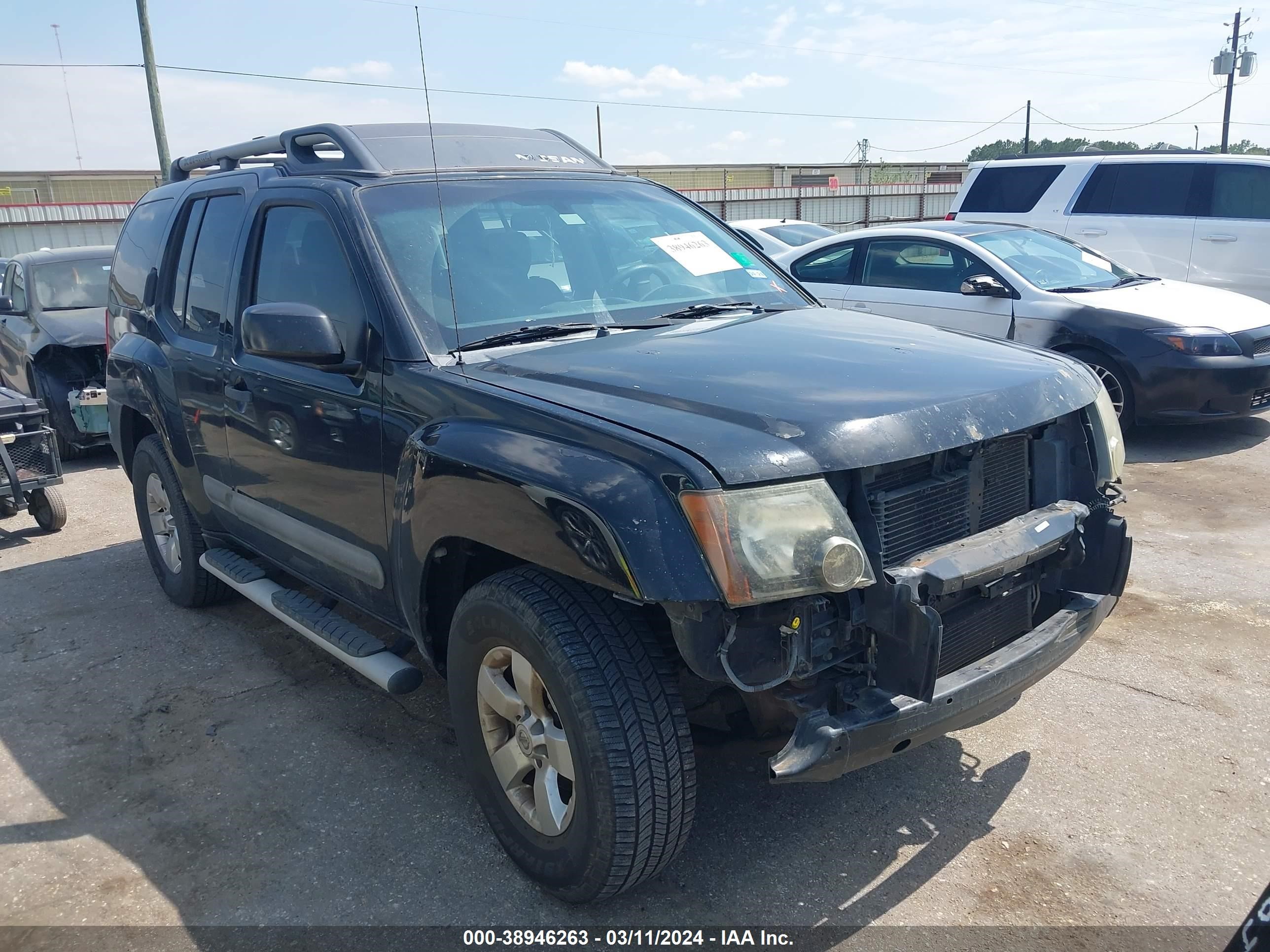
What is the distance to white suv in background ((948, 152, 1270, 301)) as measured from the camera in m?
9.40

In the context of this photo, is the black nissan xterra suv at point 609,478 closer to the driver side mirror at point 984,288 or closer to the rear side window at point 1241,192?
the driver side mirror at point 984,288

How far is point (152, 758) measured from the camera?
3666mm

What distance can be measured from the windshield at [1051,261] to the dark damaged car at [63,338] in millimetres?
7056

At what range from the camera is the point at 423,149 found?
3.76 metres

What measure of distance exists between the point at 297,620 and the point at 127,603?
2.06 meters

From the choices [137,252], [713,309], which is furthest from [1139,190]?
[137,252]

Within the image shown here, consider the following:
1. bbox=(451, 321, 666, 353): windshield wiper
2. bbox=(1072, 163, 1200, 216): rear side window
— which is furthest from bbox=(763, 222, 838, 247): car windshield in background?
bbox=(451, 321, 666, 353): windshield wiper

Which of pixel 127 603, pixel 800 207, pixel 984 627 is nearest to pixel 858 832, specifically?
pixel 984 627

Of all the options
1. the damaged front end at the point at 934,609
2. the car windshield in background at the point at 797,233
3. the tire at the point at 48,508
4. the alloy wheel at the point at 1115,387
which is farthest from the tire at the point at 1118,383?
the tire at the point at 48,508

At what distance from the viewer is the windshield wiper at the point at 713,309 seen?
11.7ft

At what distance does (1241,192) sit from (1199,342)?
3.48 meters

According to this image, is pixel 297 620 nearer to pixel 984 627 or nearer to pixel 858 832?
pixel 858 832

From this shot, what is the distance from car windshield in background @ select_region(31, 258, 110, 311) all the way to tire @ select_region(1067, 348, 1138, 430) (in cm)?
827

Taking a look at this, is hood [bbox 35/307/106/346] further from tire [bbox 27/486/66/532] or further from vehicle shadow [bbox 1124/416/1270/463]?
vehicle shadow [bbox 1124/416/1270/463]
